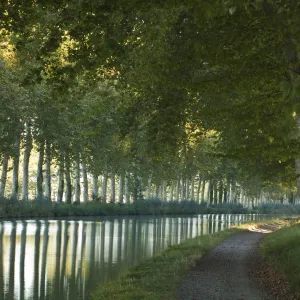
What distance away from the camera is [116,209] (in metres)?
62.0

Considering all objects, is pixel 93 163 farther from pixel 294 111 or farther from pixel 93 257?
pixel 294 111

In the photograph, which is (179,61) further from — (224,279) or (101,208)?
(101,208)

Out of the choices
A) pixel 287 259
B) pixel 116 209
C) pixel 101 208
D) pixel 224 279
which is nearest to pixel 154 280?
pixel 224 279

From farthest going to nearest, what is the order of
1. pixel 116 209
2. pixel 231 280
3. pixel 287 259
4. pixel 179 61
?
pixel 116 209 → pixel 287 259 → pixel 231 280 → pixel 179 61

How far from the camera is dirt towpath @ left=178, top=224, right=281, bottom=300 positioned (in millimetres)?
14561

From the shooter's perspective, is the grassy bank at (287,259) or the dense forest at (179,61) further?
the grassy bank at (287,259)

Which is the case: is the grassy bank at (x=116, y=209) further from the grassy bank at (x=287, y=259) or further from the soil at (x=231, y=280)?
the grassy bank at (x=287, y=259)

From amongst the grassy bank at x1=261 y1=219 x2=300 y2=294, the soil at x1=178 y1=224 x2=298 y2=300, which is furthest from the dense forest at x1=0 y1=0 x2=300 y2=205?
the soil at x1=178 y1=224 x2=298 y2=300

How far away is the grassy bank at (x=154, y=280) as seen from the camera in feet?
47.3

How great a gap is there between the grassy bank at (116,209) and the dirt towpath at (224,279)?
24.6 metres

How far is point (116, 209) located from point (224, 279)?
45.3 m

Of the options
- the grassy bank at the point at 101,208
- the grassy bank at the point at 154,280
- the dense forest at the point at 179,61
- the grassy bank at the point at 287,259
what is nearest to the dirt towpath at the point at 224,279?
the grassy bank at the point at 154,280

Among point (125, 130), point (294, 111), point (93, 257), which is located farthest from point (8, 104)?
point (294, 111)

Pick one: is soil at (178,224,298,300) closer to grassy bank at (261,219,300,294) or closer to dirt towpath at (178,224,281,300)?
dirt towpath at (178,224,281,300)
